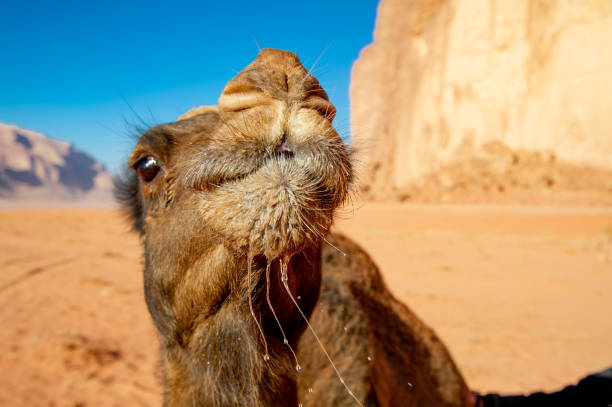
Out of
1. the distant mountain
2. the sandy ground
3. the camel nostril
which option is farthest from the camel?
the distant mountain

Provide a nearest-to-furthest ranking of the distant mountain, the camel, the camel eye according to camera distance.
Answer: the camel
the camel eye
the distant mountain

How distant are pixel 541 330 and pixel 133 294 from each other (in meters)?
9.12

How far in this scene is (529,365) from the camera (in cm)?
654

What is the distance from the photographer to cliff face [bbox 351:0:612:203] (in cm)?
2544

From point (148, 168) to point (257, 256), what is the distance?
0.88 metres

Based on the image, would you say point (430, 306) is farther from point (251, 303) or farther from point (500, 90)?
point (500, 90)

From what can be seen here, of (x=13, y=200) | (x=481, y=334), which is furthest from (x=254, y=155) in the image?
(x=13, y=200)

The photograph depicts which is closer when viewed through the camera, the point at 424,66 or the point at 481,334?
the point at 481,334

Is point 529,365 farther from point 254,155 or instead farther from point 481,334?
point 254,155

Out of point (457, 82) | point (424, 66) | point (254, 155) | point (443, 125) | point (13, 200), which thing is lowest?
point (13, 200)

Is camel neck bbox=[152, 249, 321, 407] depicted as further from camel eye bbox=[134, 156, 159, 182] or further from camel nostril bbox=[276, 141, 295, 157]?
camel eye bbox=[134, 156, 159, 182]

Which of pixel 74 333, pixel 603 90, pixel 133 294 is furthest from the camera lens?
pixel 603 90

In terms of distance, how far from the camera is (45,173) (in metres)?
126

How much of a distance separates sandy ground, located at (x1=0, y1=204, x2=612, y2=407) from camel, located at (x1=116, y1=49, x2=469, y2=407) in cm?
39
